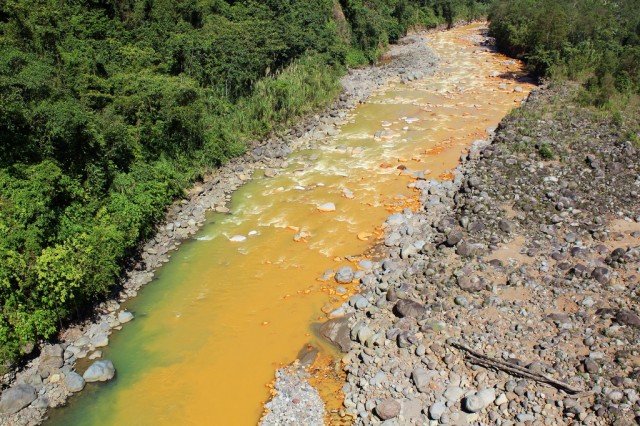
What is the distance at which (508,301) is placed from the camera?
1132 cm

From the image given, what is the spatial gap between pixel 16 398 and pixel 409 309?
28.4 feet

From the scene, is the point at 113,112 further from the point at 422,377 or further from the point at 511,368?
the point at 511,368

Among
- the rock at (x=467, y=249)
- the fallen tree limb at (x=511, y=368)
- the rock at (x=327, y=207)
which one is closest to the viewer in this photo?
the fallen tree limb at (x=511, y=368)

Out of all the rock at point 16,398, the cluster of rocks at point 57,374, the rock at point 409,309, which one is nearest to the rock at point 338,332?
the rock at point 409,309

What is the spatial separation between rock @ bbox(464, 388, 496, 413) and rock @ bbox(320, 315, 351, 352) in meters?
3.03

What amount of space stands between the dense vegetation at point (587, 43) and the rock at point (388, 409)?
19.0m

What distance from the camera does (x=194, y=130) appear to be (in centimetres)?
1898

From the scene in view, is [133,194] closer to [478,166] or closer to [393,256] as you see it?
[393,256]

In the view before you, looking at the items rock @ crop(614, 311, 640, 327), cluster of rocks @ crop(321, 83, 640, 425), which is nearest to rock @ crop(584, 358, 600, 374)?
cluster of rocks @ crop(321, 83, 640, 425)

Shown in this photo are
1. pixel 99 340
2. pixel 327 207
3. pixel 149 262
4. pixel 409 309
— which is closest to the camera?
pixel 409 309

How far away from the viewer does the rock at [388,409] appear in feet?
30.0

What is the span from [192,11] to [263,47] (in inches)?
220

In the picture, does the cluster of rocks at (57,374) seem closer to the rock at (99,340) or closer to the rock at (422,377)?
the rock at (99,340)

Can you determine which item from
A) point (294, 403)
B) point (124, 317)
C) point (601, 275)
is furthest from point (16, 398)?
point (601, 275)
